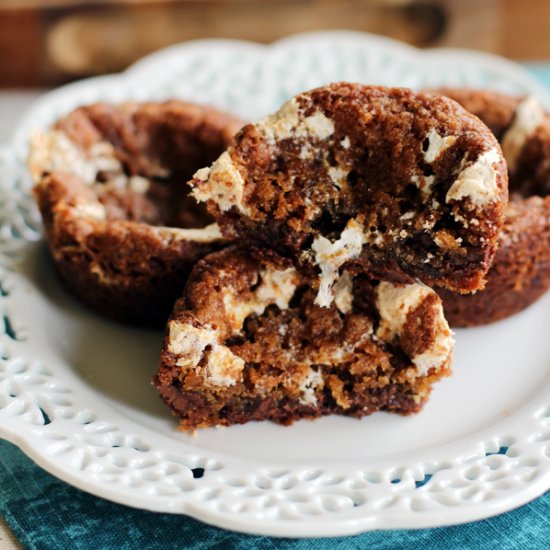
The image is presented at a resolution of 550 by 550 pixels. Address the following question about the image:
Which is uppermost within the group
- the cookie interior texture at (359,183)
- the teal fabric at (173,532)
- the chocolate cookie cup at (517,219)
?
the cookie interior texture at (359,183)

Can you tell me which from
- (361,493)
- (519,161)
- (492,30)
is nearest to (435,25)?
(492,30)

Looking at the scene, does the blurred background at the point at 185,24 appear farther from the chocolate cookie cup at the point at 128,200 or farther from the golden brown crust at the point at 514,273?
the golden brown crust at the point at 514,273

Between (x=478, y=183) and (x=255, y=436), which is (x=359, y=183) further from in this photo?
(x=255, y=436)

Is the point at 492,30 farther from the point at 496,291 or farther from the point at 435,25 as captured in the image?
the point at 496,291

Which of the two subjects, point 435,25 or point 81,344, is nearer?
point 81,344

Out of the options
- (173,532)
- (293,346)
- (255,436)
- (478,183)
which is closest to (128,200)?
(293,346)

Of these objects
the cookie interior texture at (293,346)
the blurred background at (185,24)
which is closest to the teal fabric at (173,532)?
the cookie interior texture at (293,346)

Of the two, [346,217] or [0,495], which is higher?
[346,217]
